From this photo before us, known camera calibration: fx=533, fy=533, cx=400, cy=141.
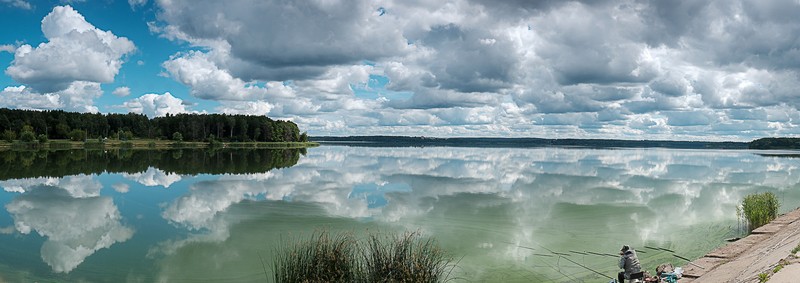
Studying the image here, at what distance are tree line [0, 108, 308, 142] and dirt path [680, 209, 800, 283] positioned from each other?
138226 mm

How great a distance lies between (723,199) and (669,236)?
50.1 ft

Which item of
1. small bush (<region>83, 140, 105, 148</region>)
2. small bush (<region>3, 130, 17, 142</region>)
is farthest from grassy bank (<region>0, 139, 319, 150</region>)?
small bush (<region>3, 130, 17, 142</region>)

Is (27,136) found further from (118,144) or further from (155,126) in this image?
(155,126)

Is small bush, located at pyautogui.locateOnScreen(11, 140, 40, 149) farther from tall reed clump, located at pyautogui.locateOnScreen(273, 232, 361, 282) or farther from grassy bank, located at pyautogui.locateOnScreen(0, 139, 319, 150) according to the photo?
tall reed clump, located at pyautogui.locateOnScreen(273, 232, 361, 282)

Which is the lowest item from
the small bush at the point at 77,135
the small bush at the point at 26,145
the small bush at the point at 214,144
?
the small bush at the point at 26,145

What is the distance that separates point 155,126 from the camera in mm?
154500

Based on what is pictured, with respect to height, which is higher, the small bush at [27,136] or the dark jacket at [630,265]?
the small bush at [27,136]

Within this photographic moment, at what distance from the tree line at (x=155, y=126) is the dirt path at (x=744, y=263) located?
138226mm

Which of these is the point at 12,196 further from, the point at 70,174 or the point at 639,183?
the point at 639,183

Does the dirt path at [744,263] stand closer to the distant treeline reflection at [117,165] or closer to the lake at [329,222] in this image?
the lake at [329,222]

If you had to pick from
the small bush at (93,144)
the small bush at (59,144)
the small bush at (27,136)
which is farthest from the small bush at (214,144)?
the small bush at (27,136)

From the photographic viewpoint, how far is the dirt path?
402 inches

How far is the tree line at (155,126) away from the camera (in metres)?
130

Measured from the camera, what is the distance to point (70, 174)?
43.4 m
